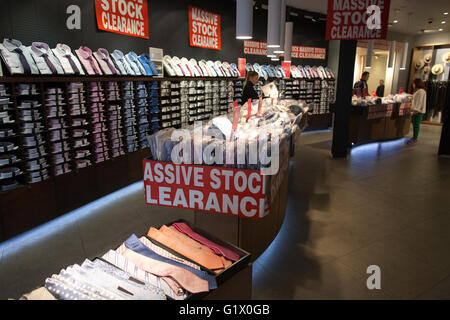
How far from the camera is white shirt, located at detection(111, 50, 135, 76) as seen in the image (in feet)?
18.2

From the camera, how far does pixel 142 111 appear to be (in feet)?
19.8

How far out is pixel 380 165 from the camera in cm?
704

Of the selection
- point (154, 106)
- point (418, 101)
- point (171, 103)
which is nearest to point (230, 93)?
point (171, 103)

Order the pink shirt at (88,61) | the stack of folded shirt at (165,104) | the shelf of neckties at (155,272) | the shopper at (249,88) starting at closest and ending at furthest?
the shelf of neckties at (155,272) → the pink shirt at (88,61) → the stack of folded shirt at (165,104) → the shopper at (249,88)

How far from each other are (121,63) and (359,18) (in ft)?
15.6

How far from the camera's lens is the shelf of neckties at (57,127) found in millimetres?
4312

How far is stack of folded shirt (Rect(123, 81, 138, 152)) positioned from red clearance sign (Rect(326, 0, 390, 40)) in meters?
4.28

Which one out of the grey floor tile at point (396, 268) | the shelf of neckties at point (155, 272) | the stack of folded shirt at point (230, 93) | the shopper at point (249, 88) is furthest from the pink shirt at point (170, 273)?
the stack of folded shirt at point (230, 93)

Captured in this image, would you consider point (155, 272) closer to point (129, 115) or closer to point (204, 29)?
point (129, 115)

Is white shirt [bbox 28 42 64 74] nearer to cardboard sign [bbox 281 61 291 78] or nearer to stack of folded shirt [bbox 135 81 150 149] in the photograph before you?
stack of folded shirt [bbox 135 81 150 149]

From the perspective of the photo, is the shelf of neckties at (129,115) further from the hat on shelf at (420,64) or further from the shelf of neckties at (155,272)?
the hat on shelf at (420,64)

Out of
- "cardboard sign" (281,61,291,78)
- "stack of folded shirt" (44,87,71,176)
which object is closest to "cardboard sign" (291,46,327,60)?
"cardboard sign" (281,61,291,78)

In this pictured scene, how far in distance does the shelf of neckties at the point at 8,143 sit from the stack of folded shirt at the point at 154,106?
268 centimetres

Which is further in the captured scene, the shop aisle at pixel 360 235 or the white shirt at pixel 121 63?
the white shirt at pixel 121 63
